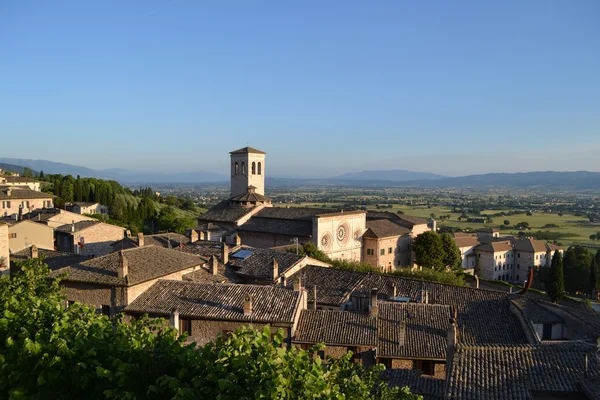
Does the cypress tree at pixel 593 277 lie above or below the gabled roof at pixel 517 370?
below

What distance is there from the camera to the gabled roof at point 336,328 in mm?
19062

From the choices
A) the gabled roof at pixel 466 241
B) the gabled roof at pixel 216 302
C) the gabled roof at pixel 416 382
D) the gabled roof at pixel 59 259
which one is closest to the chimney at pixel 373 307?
the gabled roof at pixel 216 302

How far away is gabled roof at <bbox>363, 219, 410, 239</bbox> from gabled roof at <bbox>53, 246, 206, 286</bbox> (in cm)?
2573

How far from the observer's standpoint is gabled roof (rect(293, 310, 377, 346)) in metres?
19.1

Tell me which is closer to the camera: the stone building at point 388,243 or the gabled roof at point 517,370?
the gabled roof at point 517,370

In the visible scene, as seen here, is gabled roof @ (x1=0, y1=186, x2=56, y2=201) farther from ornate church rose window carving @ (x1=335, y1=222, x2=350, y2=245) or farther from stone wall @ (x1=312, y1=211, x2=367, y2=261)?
ornate church rose window carving @ (x1=335, y1=222, x2=350, y2=245)

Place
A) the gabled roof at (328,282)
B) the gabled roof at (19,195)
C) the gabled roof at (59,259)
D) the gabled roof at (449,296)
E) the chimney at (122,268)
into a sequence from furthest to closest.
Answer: the gabled roof at (19,195) → the gabled roof at (59,259) → the gabled roof at (328,282) → the gabled roof at (449,296) → the chimney at (122,268)

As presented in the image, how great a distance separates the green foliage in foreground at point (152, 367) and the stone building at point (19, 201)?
152 feet

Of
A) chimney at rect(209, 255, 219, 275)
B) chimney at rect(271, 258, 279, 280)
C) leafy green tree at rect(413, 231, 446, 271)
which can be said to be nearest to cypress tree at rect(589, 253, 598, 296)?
leafy green tree at rect(413, 231, 446, 271)

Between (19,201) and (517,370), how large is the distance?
179 feet

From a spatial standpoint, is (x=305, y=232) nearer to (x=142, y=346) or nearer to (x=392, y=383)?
(x=392, y=383)

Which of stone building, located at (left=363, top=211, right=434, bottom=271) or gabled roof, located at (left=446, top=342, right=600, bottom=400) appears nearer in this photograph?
gabled roof, located at (left=446, top=342, right=600, bottom=400)

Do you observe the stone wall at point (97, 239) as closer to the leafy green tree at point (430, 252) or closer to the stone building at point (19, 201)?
the stone building at point (19, 201)

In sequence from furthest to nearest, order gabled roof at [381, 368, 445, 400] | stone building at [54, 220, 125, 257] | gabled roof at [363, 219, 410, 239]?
gabled roof at [363, 219, 410, 239] < stone building at [54, 220, 125, 257] < gabled roof at [381, 368, 445, 400]
